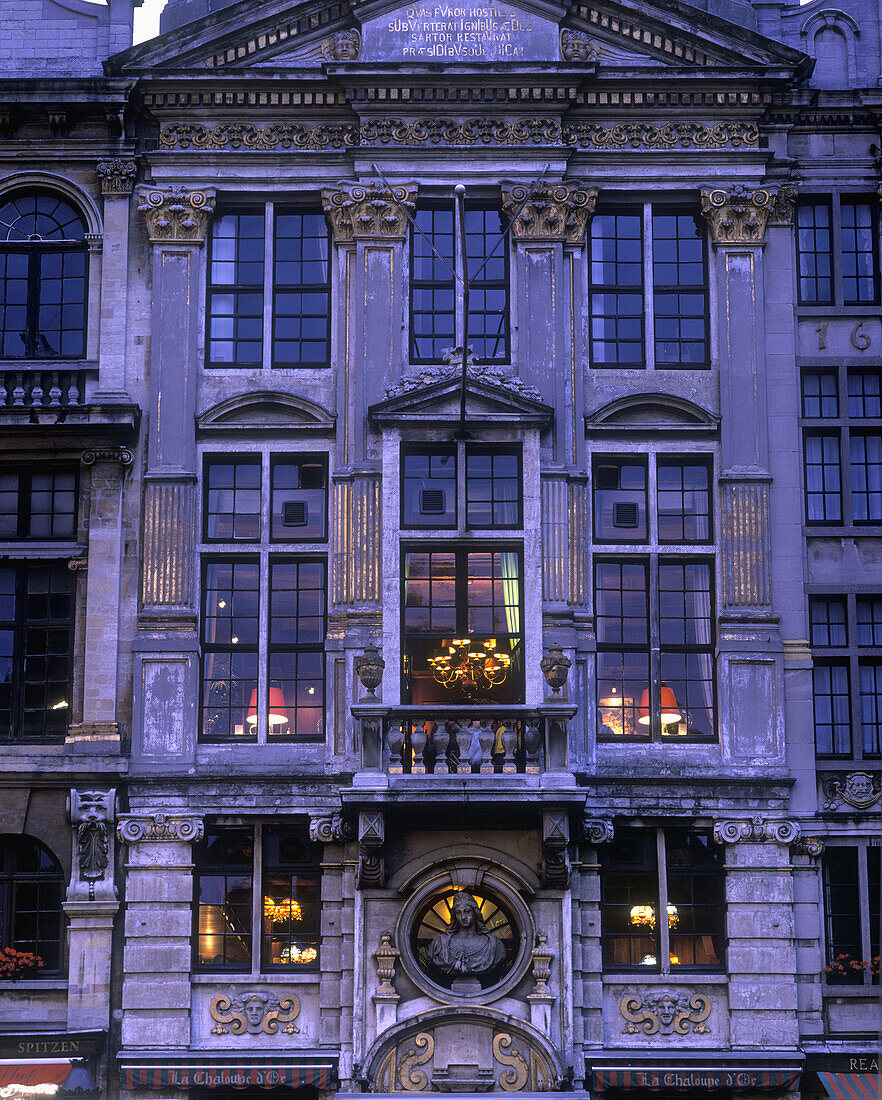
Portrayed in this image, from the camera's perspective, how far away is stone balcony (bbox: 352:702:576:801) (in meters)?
26.4

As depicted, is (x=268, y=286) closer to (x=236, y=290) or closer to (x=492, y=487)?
(x=236, y=290)

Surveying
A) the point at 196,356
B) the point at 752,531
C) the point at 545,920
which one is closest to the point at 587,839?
the point at 545,920

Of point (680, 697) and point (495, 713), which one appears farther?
point (680, 697)

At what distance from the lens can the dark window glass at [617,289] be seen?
29.6 m

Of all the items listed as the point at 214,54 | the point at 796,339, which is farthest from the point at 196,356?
the point at 796,339

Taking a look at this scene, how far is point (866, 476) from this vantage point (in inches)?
1161

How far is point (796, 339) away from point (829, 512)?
2.86 meters

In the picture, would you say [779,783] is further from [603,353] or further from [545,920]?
[603,353]

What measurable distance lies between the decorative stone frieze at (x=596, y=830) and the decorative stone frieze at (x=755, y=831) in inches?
65.1

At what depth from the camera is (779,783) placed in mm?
27703

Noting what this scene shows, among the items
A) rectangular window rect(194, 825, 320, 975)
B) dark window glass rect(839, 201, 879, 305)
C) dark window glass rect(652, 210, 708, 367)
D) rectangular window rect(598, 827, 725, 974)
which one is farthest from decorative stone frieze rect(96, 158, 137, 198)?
rectangular window rect(598, 827, 725, 974)

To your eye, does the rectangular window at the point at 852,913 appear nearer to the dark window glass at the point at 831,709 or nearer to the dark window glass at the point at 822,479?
the dark window glass at the point at 831,709

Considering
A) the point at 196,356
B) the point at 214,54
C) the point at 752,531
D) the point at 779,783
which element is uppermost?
the point at 214,54

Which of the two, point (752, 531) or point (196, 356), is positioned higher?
point (196, 356)
